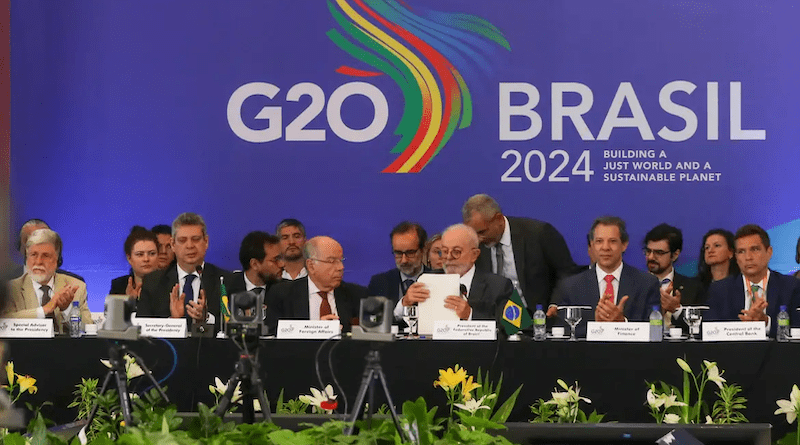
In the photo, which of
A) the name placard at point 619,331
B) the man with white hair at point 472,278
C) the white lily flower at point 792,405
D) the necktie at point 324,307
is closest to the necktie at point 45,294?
the necktie at point 324,307

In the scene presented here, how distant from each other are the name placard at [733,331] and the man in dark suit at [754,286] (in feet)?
3.25

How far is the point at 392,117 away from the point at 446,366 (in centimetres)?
259

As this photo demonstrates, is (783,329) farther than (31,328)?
No

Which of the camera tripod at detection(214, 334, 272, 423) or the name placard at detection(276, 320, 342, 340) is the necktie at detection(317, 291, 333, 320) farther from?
the camera tripod at detection(214, 334, 272, 423)

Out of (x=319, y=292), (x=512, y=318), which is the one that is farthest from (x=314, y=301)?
(x=512, y=318)

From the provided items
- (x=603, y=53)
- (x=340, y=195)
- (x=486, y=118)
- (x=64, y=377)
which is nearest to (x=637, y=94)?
(x=603, y=53)

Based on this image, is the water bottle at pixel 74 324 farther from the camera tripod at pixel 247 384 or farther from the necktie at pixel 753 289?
the necktie at pixel 753 289

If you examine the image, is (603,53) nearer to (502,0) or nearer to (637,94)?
(637,94)

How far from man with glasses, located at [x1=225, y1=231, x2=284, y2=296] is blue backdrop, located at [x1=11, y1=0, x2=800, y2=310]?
43cm

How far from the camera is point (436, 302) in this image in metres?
3.79

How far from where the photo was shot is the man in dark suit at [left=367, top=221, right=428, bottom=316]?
16.4 ft

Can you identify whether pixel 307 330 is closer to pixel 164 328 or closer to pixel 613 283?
pixel 164 328

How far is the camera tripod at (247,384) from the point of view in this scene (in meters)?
1.94

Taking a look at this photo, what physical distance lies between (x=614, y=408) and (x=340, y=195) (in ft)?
9.29
